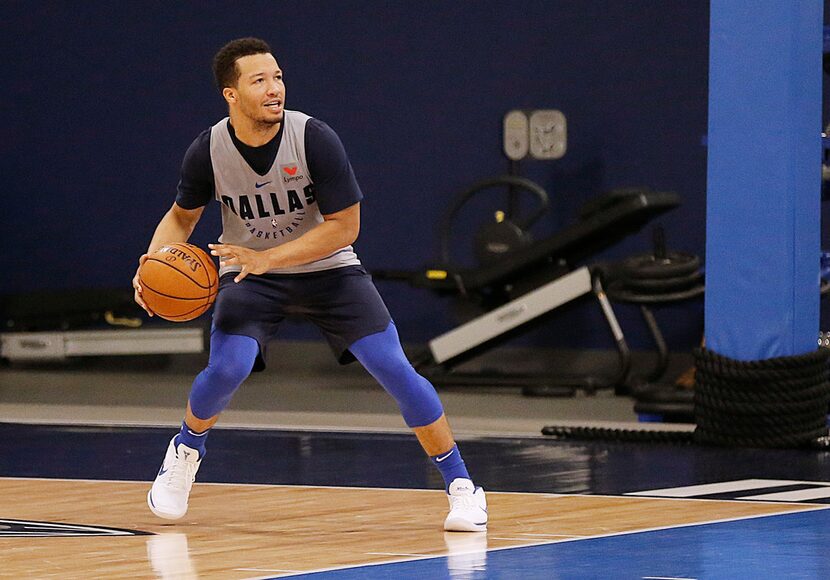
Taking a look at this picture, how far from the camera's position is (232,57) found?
15.9 ft

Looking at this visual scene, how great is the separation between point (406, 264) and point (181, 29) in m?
2.20

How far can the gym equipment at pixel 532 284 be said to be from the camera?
926cm

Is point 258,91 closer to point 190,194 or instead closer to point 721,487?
point 190,194

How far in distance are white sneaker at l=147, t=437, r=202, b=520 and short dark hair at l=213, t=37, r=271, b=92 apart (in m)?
1.06

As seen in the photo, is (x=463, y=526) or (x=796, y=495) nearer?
(x=463, y=526)

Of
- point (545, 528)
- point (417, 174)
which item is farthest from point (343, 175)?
point (417, 174)

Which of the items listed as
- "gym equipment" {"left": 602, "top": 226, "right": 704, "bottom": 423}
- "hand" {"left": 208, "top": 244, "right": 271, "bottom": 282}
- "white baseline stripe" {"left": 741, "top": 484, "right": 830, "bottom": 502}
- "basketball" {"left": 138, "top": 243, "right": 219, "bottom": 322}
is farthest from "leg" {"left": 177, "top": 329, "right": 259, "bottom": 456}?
"gym equipment" {"left": 602, "top": 226, "right": 704, "bottom": 423}

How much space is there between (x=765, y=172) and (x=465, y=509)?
99.5 inches

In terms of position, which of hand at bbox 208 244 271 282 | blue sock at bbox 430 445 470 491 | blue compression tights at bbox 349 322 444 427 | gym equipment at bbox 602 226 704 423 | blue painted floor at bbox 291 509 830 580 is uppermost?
hand at bbox 208 244 271 282

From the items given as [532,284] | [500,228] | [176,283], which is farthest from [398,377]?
[500,228]

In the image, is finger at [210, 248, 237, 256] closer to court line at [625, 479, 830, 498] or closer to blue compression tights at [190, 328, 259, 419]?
blue compression tights at [190, 328, 259, 419]

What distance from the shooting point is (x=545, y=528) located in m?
4.83

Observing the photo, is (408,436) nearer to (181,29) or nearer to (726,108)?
(726,108)

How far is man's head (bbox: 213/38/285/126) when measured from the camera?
188 inches
